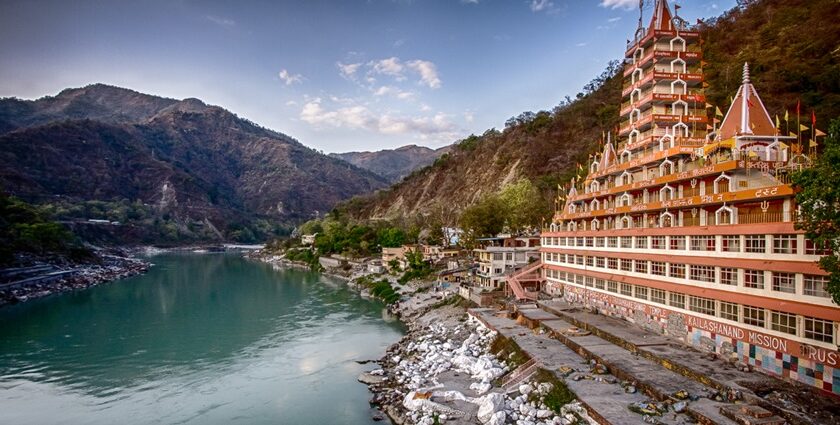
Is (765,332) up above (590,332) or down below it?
above

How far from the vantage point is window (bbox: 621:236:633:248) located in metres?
24.8

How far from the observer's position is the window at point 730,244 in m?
17.5

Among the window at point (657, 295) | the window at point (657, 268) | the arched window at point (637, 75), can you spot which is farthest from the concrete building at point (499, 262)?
the arched window at point (637, 75)

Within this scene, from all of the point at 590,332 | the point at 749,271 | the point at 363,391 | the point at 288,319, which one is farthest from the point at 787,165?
the point at 288,319

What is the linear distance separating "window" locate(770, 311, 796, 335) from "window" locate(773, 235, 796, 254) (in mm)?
1926

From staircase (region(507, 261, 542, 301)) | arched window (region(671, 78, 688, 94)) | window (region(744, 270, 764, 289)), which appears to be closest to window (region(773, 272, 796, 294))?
window (region(744, 270, 764, 289))

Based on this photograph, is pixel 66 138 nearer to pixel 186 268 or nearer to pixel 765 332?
pixel 186 268

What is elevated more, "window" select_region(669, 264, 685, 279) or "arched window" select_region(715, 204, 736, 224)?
"arched window" select_region(715, 204, 736, 224)

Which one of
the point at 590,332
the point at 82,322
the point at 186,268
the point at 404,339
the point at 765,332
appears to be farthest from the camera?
the point at 186,268

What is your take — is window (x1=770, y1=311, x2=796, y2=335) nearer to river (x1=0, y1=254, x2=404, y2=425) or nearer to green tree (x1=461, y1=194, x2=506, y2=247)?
river (x1=0, y1=254, x2=404, y2=425)

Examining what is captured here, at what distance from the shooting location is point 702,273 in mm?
19219

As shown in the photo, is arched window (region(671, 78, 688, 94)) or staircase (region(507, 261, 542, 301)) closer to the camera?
arched window (region(671, 78, 688, 94))

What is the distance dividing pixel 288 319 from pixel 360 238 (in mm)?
37393

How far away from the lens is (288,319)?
138 feet
